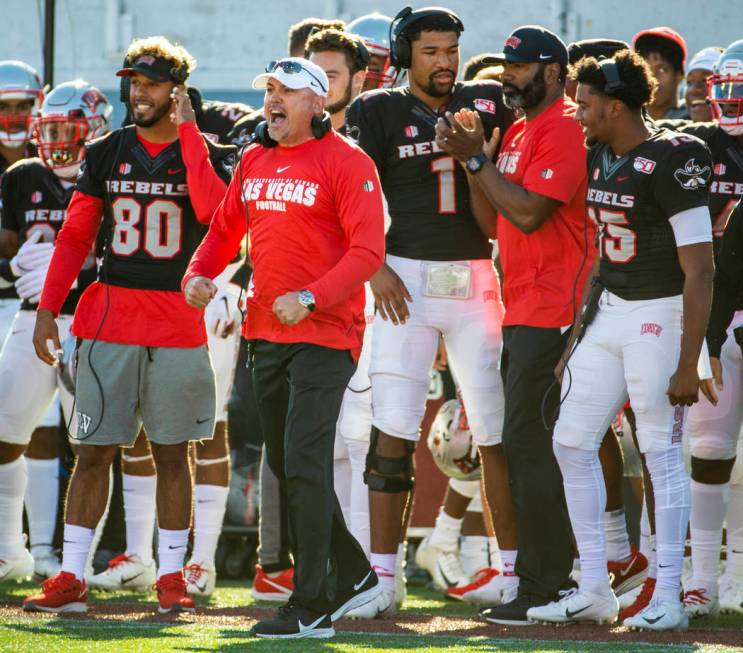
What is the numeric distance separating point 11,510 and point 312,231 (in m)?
2.85

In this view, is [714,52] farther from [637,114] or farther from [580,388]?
[580,388]

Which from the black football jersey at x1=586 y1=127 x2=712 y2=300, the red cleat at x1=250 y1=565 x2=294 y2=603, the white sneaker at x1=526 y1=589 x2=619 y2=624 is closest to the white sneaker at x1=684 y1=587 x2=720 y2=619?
the white sneaker at x1=526 y1=589 x2=619 y2=624

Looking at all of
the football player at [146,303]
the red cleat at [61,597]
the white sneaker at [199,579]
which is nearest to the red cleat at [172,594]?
the football player at [146,303]

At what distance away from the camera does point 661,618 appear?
5.53m

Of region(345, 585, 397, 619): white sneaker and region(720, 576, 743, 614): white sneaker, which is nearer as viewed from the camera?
region(345, 585, 397, 619): white sneaker

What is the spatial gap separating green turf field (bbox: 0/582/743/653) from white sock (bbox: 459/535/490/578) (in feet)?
3.42

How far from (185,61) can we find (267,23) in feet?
31.2

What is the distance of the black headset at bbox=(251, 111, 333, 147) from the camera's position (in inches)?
216

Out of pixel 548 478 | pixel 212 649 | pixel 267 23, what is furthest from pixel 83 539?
pixel 267 23

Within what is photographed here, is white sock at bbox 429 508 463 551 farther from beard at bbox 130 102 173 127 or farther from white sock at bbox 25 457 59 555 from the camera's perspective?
beard at bbox 130 102 173 127

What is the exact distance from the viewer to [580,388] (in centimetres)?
571

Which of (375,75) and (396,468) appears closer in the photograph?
(396,468)

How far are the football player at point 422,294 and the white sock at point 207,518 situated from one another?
134 centimetres

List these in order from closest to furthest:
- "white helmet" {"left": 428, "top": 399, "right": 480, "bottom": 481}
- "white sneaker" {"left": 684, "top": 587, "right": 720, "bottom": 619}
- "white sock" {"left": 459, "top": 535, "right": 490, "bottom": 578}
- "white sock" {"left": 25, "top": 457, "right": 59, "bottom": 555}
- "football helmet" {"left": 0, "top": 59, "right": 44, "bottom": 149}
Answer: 1. "white sneaker" {"left": 684, "top": 587, "right": 720, "bottom": 619}
2. "white helmet" {"left": 428, "top": 399, "right": 480, "bottom": 481}
3. "white sock" {"left": 459, "top": 535, "right": 490, "bottom": 578}
4. "white sock" {"left": 25, "top": 457, "right": 59, "bottom": 555}
5. "football helmet" {"left": 0, "top": 59, "right": 44, "bottom": 149}
